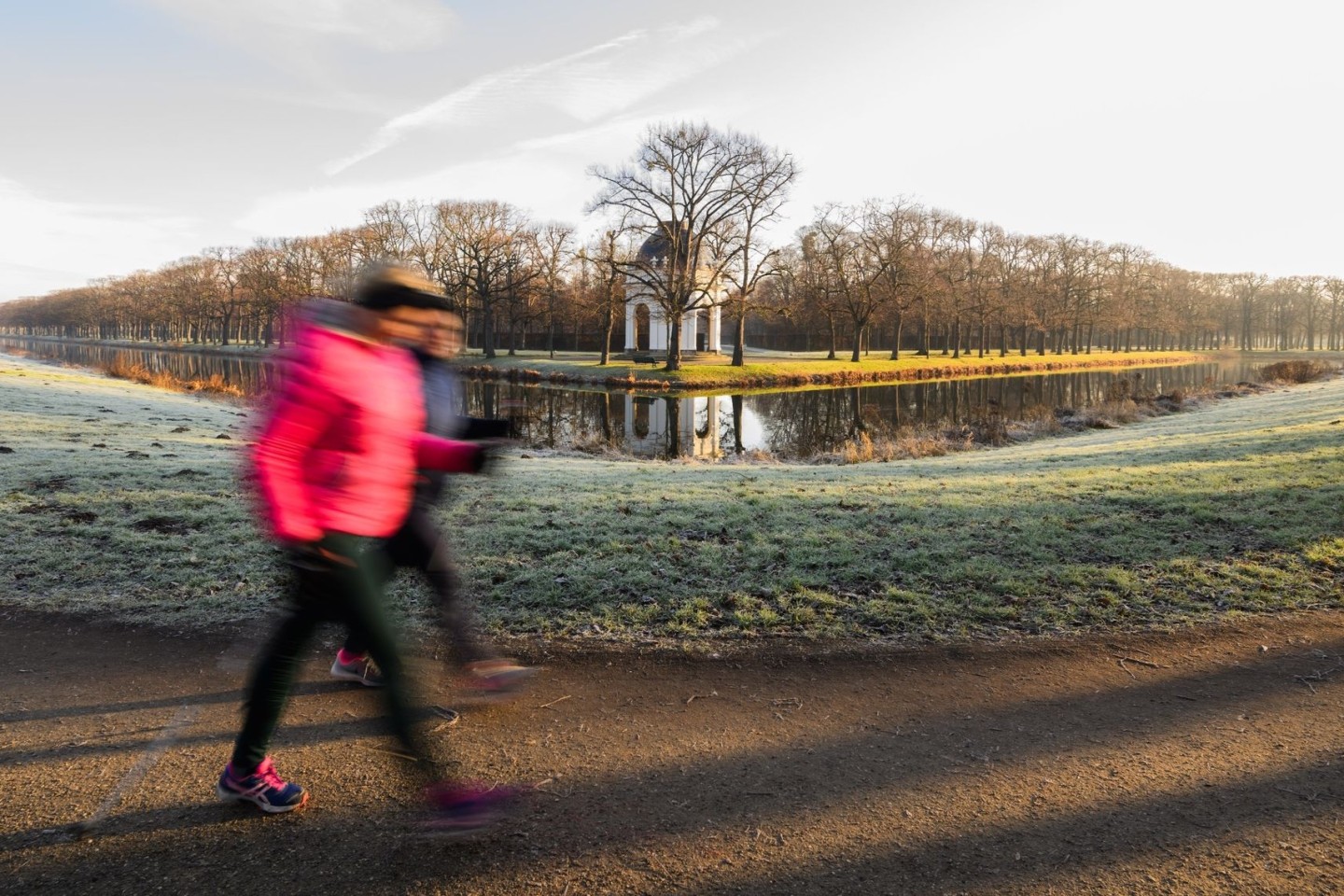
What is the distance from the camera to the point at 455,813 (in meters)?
3.09

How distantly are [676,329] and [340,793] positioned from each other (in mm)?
39833

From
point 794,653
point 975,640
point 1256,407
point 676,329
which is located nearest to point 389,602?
point 794,653

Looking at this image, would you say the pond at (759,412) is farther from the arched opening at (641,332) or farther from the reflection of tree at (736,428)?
the arched opening at (641,332)

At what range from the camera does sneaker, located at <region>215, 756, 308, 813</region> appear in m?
3.19

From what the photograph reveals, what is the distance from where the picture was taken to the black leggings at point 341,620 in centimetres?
294

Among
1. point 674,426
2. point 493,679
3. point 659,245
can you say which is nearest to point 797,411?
point 674,426

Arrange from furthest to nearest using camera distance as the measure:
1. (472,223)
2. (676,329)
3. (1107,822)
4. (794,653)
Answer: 1. (472,223)
2. (676,329)
3. (794,653)
4. (1107,822)

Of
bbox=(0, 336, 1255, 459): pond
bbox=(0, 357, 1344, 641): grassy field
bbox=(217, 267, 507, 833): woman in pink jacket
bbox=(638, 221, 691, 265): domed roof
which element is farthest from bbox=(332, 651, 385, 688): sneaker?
bbox=(638, 221, 691, 265): domed roof

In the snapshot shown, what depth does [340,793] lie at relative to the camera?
11.0 feet

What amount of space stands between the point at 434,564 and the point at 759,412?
27.5 meters

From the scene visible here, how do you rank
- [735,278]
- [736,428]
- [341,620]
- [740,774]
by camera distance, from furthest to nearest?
[735,278], [736,428], [740,774], [341,620]

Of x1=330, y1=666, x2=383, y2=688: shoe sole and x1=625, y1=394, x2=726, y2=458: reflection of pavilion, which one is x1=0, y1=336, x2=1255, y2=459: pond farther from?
x1=330, y1=666, x2=383, y2=688: shoe sole

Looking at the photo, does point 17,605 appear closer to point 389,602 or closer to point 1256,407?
point 389,602

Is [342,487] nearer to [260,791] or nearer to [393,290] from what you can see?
[393,290]
